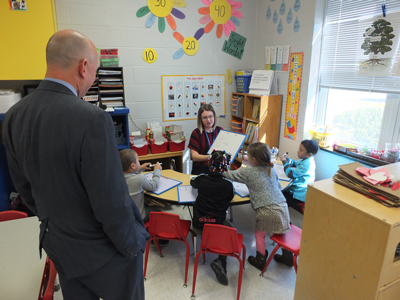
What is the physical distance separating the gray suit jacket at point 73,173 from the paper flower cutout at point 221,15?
3.19m

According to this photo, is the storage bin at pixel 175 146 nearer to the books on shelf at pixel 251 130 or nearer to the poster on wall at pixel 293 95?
the books on shelf at pixel 251 130

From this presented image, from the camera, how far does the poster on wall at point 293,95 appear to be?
342cm

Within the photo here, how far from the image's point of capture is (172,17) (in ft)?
11.8

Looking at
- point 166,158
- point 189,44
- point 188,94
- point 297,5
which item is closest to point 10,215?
point 166,158

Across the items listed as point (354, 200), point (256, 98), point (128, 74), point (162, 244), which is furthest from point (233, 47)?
point (354, 200)

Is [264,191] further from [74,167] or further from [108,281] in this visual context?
[74,167]

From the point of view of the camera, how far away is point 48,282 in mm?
1408

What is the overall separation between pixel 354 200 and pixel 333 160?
6.64 ft

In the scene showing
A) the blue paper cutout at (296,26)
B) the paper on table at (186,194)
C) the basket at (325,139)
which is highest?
the blue paper cutout at (296,26)

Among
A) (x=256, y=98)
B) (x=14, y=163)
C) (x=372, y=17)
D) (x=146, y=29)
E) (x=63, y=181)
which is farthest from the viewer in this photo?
(x=256, y=98)

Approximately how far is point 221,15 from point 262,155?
2564mm

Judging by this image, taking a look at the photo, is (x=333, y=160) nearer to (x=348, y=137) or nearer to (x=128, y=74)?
(x=348, y=137)

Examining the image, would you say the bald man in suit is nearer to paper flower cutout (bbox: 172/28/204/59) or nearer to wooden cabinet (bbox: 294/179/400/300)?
wooden cabinet (bbox: 294/179/400/300)

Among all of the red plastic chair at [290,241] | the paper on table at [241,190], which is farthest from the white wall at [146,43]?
the red plastic chair at [290,241]
